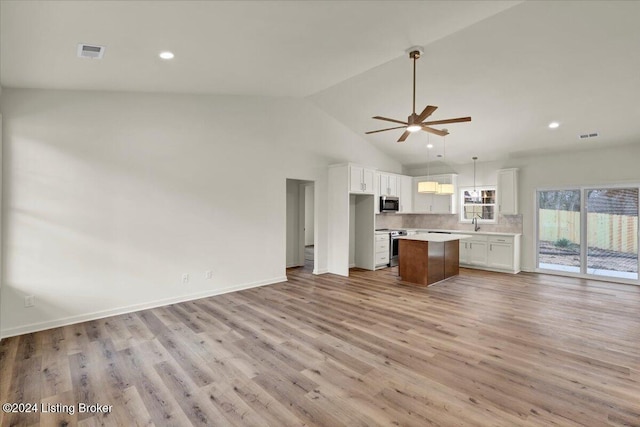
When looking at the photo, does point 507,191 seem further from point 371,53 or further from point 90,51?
point 90,51

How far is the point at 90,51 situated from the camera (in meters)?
2.95

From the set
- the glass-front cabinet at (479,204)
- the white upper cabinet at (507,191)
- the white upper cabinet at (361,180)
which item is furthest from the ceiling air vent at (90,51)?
the glass-front cabinet at (479,204)

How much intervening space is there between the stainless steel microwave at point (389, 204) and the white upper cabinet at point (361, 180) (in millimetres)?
491

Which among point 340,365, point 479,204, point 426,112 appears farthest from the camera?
point 479,204

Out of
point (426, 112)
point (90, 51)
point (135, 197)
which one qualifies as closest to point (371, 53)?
point (426, 112)

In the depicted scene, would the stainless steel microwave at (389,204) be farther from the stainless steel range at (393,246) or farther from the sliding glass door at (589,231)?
the sliding glass door at (589,231)

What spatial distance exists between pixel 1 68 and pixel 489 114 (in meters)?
6.75

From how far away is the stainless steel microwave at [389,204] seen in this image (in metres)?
7.55

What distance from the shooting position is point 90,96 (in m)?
4.06

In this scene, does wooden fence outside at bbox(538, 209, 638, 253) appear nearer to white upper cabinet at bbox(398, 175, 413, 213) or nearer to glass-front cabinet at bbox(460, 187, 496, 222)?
glass-front cabinet at bbox(460, 187, 496, 222)

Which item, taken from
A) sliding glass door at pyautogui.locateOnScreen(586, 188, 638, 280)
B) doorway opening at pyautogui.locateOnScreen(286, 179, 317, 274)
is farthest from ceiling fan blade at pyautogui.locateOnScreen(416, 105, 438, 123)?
sliding glass door at pyautogui.locateOnScreen(586, 188, 638, 280)

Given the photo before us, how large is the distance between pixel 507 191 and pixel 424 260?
3185 mm

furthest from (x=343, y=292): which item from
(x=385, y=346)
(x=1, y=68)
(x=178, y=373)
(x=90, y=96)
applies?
(x=1, y=68)

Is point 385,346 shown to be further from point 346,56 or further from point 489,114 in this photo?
point 489,114
